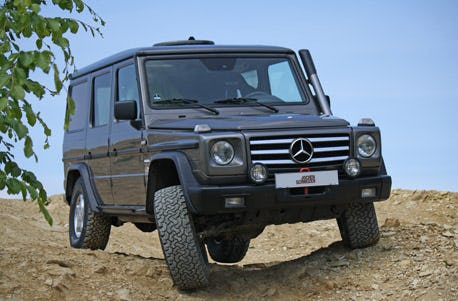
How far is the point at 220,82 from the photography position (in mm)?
8477

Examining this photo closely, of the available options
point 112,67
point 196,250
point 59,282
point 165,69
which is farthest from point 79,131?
point 196,250

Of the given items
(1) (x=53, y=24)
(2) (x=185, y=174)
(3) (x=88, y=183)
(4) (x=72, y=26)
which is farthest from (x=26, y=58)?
(3) (x=88, y=183)

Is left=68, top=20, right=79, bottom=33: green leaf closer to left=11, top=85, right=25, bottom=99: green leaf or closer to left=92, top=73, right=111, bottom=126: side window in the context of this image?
left=11, top=85, right=25, bottom=99: green leaf

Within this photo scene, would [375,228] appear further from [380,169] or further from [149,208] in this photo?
[149,208]

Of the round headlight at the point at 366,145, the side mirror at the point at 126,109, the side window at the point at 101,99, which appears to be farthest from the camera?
the side window at the point at 101,99

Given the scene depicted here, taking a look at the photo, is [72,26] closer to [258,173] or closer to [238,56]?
[258,173]

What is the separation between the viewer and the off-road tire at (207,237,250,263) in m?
10.6

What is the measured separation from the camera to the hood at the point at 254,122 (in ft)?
23.7

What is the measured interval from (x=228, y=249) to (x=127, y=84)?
121 inches

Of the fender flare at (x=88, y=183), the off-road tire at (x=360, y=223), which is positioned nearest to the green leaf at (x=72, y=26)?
the off-road tire at (x=360, y=223)

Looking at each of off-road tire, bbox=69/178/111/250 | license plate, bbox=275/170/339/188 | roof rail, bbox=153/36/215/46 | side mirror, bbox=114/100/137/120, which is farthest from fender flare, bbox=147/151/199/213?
off-road tire, bbox=69/178/111/250

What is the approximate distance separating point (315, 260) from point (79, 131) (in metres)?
4.09

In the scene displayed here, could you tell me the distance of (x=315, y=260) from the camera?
27.2 ft

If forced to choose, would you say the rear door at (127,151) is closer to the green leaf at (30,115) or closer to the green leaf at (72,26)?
the green leaf at (72,26)
